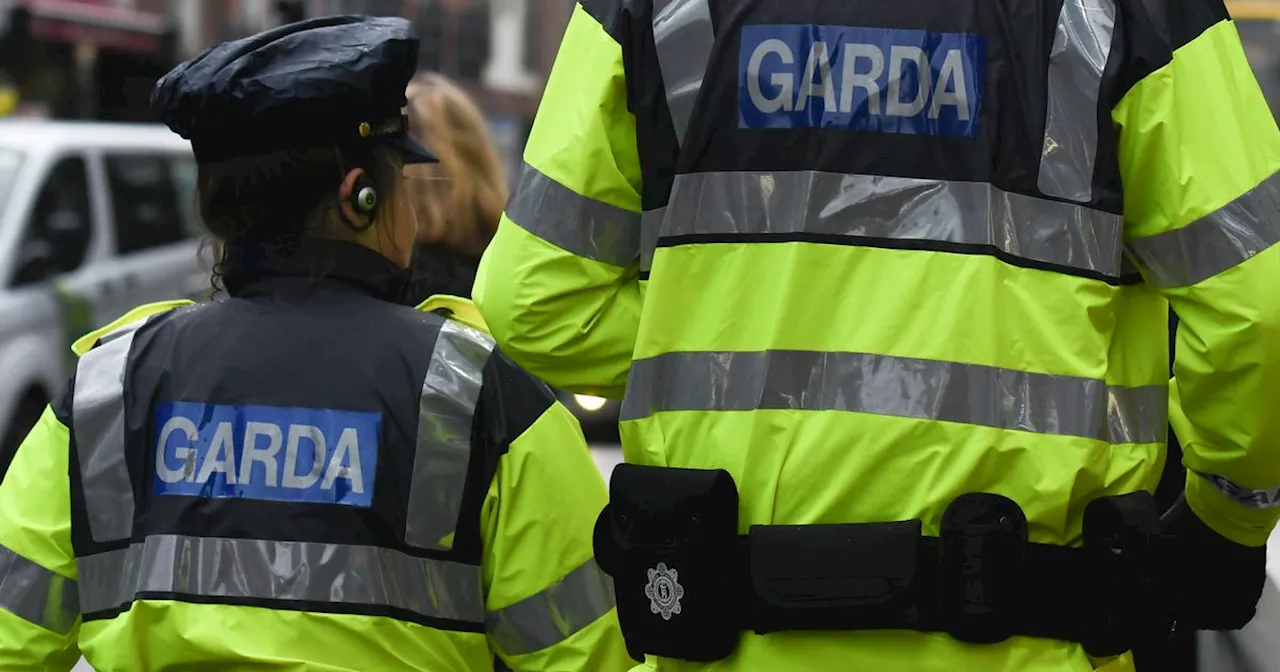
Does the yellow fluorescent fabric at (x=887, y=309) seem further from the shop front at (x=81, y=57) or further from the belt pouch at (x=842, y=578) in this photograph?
the shop front at (x=81, y=57)

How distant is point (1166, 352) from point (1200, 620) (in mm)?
567

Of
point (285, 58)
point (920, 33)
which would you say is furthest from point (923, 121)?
point (285, 58)

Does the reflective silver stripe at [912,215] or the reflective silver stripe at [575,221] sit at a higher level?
the reflective silver stripe at [912,215]

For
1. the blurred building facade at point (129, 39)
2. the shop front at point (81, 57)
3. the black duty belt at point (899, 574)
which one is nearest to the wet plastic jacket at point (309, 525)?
the black duty belt at point (899, 574)

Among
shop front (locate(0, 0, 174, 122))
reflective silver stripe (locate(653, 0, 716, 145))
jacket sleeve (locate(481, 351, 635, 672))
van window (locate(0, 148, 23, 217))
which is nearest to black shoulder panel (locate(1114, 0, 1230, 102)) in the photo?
reflective silver stripe (locate(653, 0, 716, 145))

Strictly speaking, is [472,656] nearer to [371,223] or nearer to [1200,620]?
[371,223]

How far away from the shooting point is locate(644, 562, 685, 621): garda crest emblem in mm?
2420

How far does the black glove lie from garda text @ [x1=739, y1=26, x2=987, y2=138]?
0.77m

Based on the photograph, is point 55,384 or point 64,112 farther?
point 64,112

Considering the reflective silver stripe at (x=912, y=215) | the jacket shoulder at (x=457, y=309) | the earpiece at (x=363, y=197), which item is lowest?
the jacket shoulder at (x=457, y=309)

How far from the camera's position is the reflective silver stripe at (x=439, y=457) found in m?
2.52

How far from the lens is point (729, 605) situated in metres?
2.40

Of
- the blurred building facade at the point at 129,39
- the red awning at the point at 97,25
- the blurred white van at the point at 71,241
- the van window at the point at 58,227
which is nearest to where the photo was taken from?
the blurred white van at the point at 71,241

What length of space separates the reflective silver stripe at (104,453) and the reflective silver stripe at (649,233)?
0.72 meters
